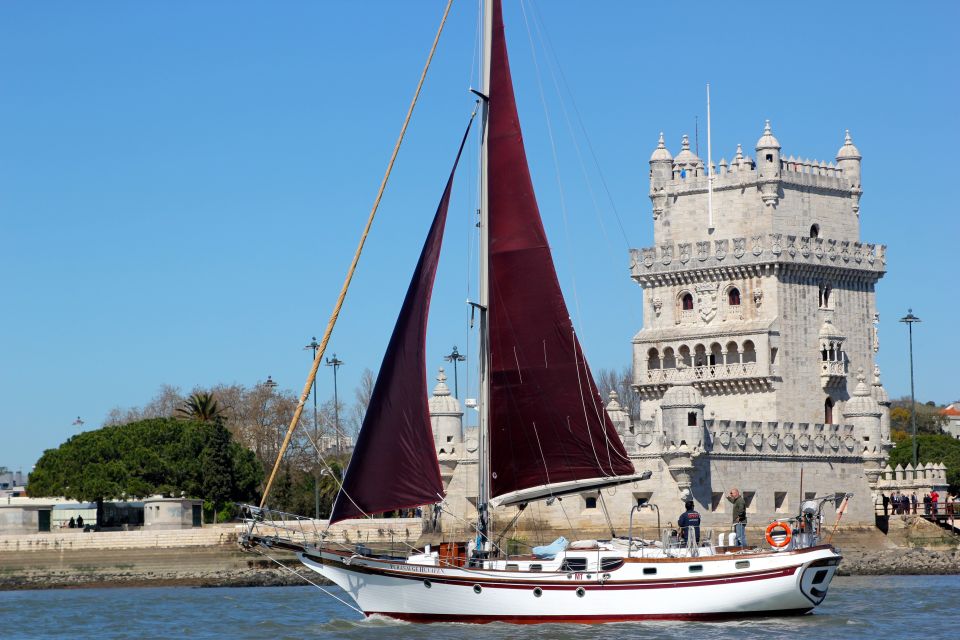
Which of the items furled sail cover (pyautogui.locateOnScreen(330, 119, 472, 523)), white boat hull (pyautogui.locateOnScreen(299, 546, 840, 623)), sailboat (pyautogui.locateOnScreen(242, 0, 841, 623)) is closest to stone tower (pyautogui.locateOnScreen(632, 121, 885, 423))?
sailboat (pyautogui.locateOnScreen(242, 0, 841, 623))

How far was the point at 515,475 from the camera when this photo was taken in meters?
45.5

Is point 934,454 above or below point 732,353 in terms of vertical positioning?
below

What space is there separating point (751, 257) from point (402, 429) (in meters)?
38.3

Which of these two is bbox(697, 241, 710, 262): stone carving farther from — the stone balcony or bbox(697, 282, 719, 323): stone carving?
the stone balcony

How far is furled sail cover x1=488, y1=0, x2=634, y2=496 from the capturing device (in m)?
45.5

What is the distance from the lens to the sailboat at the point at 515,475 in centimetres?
4341

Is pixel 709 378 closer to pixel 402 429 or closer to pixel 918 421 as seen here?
pixel 402 429

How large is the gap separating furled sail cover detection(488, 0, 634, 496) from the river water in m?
4.45

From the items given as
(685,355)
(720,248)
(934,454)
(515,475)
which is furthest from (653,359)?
(515,475)

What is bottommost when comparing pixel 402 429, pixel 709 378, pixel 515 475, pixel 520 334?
pixel 515 475

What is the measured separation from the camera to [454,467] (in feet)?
260

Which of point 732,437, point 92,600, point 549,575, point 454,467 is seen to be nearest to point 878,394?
point 732,437

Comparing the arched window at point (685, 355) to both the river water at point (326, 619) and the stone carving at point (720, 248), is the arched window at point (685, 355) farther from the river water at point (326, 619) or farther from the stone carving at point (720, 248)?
the river water at point (326, 619)

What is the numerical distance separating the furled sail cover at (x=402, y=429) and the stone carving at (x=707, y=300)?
37797mm
